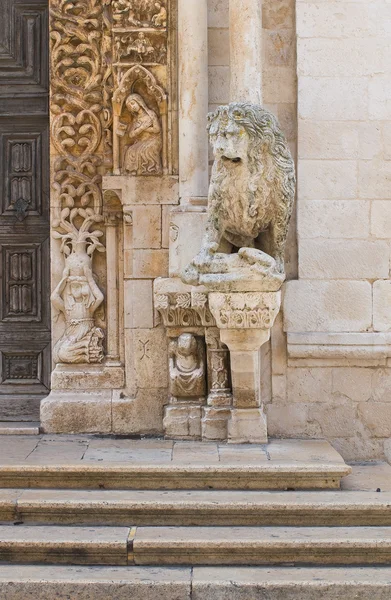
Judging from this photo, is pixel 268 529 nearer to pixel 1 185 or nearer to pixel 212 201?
pixel 212 201

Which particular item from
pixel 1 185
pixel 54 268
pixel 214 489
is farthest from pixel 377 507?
pixel 1 185

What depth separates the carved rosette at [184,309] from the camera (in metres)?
5.11

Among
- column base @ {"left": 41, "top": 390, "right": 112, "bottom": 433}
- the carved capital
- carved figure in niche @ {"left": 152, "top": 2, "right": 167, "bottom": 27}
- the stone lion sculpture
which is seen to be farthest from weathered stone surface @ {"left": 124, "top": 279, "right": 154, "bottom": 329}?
carved figure in niche @ {"left": 152, "top": 2, "right": 167, "bottom": 27}

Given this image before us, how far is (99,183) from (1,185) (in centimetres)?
83

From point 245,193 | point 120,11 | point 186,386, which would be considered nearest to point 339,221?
point 245,193

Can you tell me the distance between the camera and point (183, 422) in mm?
5211

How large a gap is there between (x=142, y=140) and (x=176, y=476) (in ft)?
7.51

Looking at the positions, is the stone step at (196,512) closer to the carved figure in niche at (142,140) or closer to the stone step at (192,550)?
the stone step at (192,550)

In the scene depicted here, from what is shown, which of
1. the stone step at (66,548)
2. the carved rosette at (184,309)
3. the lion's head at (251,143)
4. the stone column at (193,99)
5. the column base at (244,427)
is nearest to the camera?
the stone step at (66,548)

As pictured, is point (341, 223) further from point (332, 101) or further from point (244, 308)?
point (244, 308)

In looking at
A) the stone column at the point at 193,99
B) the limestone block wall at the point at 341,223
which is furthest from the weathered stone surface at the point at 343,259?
the stone column at the point at 193,99

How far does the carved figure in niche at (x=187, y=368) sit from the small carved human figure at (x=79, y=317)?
1.92 feet

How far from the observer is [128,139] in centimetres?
543

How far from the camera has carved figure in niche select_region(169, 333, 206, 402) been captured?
5184 millimetres
